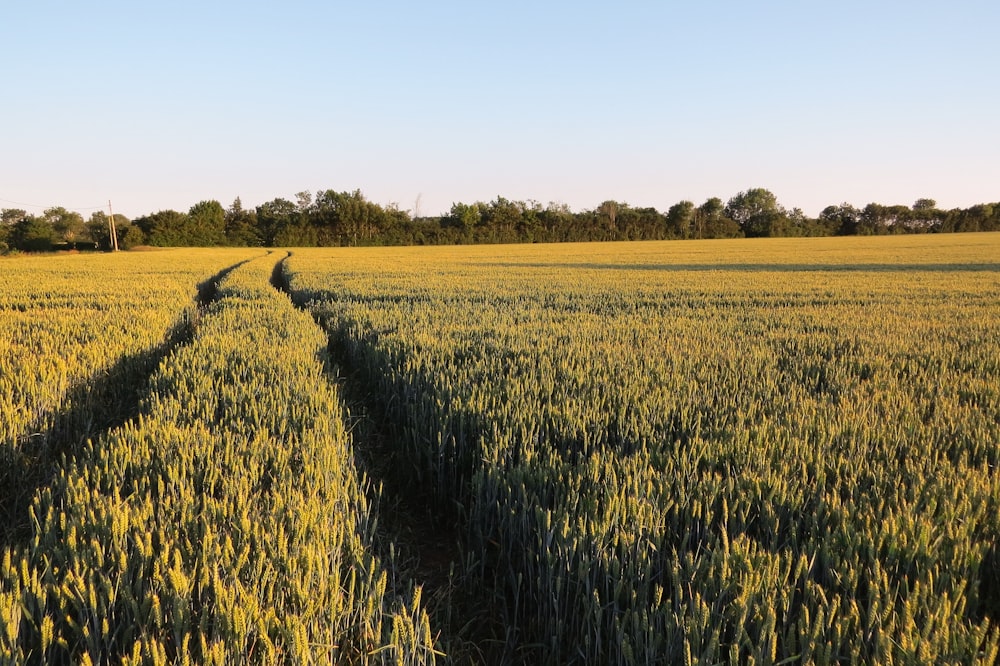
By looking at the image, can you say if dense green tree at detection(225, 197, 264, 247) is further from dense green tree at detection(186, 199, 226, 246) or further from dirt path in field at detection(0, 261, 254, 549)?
dirt path in field at detection(0, 261, 254, 549)

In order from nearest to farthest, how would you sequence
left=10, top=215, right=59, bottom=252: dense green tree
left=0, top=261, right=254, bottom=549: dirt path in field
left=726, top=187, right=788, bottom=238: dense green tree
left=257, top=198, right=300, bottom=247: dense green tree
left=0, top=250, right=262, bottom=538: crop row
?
left=0, top=261, right=254, bottom=549: dirt path in field → left=0, top=250, right=262, bottom=538: crop row → left=10, top=215, right=59, bottom=252: dense green tree → left=257, top=198, right=300, bottom=247: dense green tree → left=726, top=187, right=788, bottom=238: dense green tree

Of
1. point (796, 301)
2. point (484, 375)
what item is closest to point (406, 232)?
point (796, 301)

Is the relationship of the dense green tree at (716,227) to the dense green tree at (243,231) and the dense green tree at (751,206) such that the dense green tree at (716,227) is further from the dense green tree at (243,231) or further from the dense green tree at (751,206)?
the dense green tree at (243,231)

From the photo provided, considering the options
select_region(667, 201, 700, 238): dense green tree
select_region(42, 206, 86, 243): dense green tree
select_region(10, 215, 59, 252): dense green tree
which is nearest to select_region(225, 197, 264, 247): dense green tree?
select_region(10, 215, 59, 252): dense green tree

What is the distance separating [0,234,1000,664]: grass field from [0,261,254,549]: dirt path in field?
0.07 meters

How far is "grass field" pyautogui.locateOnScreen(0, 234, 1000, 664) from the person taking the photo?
1.49 m

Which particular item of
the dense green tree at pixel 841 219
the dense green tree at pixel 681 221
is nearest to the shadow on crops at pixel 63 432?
the dense green tree at pixel 681 221

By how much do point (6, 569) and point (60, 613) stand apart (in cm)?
20

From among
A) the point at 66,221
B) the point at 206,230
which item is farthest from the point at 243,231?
the point at 66,221

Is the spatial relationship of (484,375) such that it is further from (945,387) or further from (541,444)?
(945,387)

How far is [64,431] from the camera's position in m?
4.05

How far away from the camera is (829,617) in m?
1.38

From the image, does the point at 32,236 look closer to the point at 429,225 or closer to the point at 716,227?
the point at 429,225

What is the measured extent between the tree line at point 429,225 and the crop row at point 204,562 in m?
68.0
